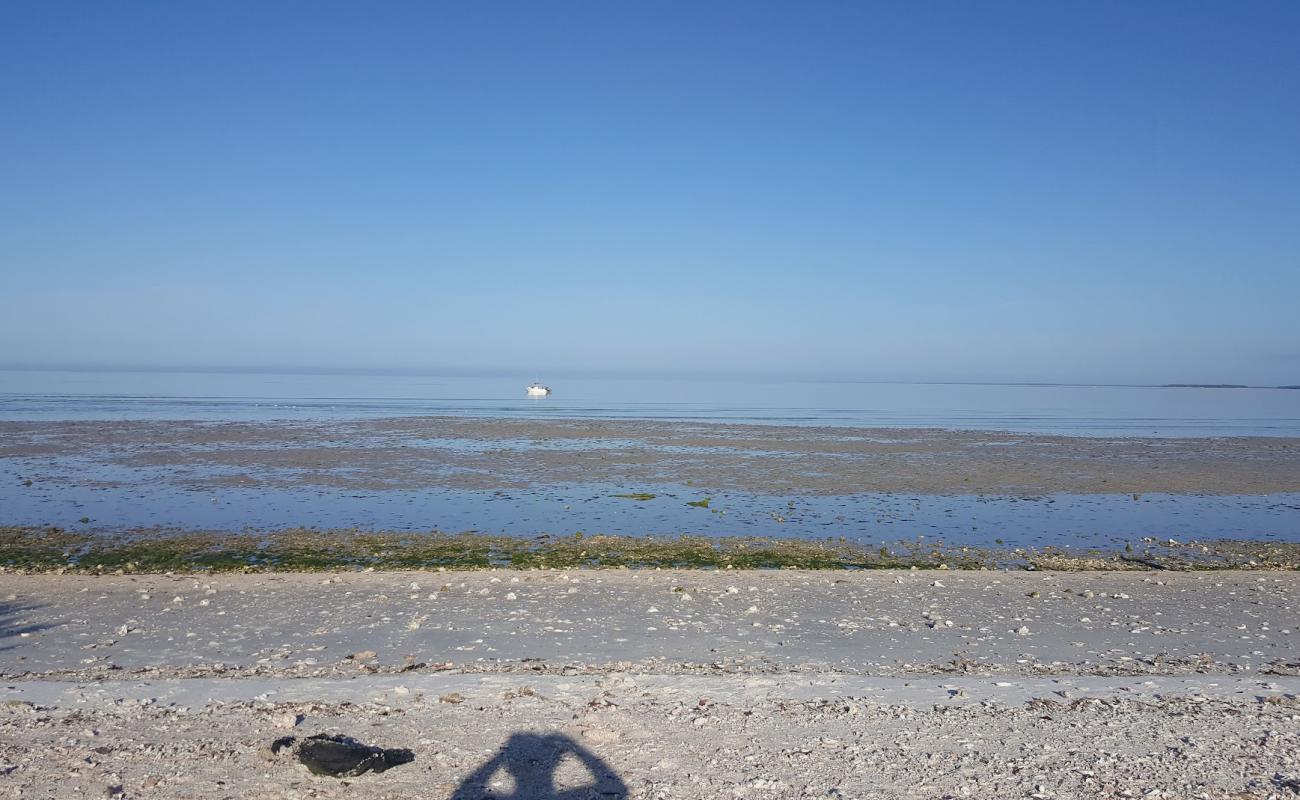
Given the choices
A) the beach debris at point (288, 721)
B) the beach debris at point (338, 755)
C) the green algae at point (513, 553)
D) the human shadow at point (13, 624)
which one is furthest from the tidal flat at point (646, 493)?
the beach debris at point (338, 755)

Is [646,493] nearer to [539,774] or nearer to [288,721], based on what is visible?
[288,721]

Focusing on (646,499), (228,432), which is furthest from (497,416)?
(646,499)

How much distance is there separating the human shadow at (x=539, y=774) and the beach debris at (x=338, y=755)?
0.68 meters

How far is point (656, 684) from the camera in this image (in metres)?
9.23

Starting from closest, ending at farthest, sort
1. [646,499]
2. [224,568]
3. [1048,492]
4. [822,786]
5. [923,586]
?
[822,786] → [923,586] → [224,568] → [646,499] → [1048,492]

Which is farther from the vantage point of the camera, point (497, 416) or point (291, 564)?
point (497, 416)

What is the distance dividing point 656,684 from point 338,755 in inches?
127

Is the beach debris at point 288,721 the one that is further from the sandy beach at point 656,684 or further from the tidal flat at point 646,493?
the tidal flat at point 646,493

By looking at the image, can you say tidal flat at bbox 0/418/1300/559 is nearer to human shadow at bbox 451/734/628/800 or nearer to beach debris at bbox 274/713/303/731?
beach debris at bbox 274/713/303/731

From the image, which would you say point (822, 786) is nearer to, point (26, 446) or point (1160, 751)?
point (1160, 751)

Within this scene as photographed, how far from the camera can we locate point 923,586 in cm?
1432

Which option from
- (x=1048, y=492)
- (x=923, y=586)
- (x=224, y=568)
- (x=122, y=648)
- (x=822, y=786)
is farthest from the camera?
(x=1048, y=492)

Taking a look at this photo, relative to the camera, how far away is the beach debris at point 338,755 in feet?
23.2

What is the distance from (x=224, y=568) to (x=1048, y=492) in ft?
72.8
